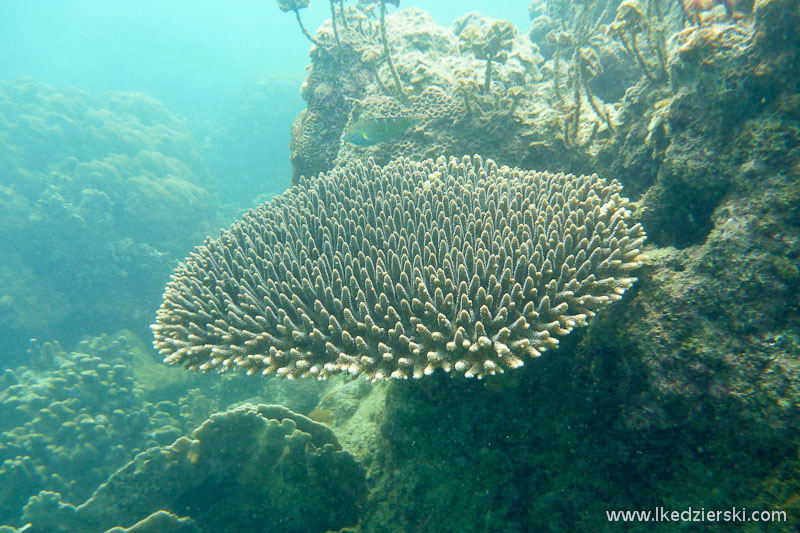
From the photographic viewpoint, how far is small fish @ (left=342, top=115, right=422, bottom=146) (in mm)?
4805

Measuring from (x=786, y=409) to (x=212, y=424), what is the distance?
415cm

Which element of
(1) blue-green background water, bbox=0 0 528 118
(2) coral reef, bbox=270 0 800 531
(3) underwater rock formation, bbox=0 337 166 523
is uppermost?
(1) blue-green background water, bbox=0 0 528 118

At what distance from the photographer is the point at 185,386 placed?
894cm

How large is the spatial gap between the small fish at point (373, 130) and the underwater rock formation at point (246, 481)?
11.6 ft

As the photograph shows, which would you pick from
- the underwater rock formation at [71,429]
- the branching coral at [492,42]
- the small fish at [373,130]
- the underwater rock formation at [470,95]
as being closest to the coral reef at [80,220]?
the underwater rock formation at [71,429]

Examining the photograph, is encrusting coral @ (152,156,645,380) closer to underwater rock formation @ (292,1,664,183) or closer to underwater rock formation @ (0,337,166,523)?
underwater rock formation @ (292,1,664,183)

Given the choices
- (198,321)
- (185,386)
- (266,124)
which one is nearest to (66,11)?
(266,124)

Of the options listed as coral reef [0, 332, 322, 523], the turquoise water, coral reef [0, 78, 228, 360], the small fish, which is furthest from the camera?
coral reef [0, 78, 228, 360]

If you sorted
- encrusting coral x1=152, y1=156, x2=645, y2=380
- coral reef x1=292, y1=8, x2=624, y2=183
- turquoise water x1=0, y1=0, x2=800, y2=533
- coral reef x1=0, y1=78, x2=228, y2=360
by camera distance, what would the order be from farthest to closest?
coral reef x1=0, y1=78, x2=228, y2=360
coral reef x1=292, y1=8, x2=624, y2=183
encrusting coral x1=152, y1=156, x2=645, y2=380
turquoise water x1=0, y1=0, x2=800, y2=533

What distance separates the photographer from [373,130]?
16.0 ft

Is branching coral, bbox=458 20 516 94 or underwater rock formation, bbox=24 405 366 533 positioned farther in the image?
branching coral, bbox=458 20 516 94

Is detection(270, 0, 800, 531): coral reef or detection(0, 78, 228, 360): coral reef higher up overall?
detection(0, 78, 228, 360): coral reef

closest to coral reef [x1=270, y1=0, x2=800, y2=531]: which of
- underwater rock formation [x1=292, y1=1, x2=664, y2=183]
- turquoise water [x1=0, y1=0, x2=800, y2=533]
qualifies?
turquoise water [x1=0, y1=0, x2=800, y2=533]

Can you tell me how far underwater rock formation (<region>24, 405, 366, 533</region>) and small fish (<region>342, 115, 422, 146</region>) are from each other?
3541mm
